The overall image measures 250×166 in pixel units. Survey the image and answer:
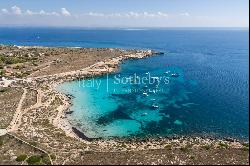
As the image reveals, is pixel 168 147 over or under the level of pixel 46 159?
under

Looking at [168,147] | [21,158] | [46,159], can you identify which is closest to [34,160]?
[46,159]

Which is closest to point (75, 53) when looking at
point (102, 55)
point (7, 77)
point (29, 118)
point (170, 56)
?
point (102, 55)

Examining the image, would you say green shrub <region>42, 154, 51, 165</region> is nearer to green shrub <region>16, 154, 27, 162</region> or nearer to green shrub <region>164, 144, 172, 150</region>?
green shrub <region>16, 154, 27, 162</region>

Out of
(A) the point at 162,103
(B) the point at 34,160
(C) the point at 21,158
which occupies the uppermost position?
(A) the point at 162,103

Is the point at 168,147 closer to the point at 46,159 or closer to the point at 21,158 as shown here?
the point at 46,159

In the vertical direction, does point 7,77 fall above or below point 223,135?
above

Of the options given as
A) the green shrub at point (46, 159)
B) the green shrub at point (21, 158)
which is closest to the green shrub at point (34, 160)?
the green shrub at point (46, 159)

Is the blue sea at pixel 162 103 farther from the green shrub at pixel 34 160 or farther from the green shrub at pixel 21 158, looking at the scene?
the green shrub at pixel 21 158

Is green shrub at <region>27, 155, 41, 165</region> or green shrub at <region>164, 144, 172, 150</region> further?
green shrub at <region>164, 144, 172, 150</region>

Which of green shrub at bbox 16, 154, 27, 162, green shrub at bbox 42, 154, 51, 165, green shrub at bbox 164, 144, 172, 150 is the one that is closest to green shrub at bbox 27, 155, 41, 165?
green shrub at bbox 42, 154, 51, 165

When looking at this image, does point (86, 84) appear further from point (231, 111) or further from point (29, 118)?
point (231, 111)

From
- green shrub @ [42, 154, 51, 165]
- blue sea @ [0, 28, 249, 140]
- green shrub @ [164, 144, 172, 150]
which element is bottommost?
green shrub @ [164, 144, 172, 150]
